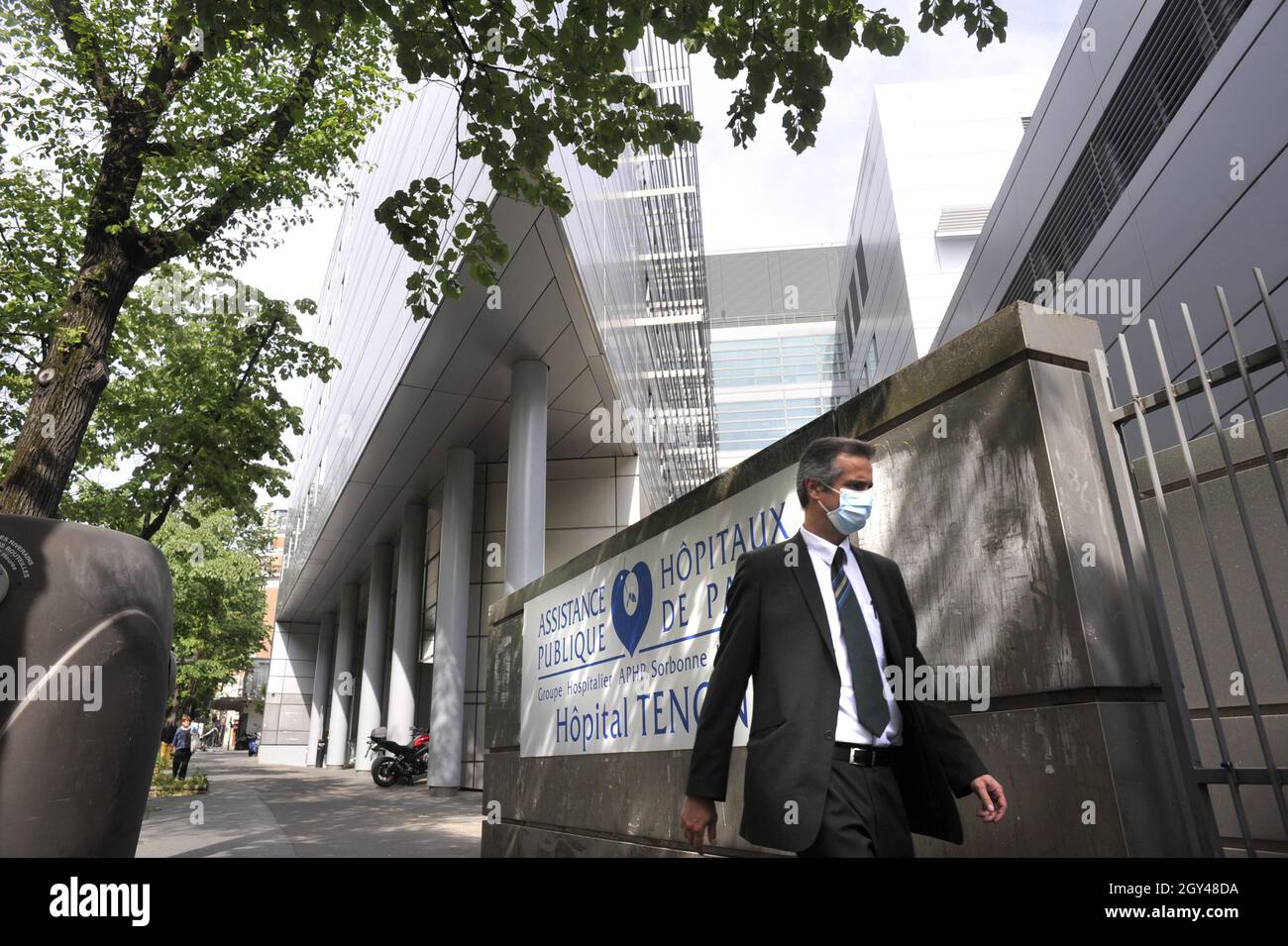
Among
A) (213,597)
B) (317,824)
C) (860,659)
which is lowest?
(317,824)

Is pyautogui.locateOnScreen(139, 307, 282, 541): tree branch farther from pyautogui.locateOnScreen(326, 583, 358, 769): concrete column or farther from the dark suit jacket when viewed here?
pyautogui.locateOnScreen(326, 583, 358, 769): concrete column

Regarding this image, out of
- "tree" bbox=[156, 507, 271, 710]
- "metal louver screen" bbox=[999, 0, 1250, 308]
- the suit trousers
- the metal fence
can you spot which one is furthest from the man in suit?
"tree" bbox=[156, 507, 271, 710]

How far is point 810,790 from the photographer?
82.1 inches

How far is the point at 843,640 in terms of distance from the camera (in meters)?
2.32

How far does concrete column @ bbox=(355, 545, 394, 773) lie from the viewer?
80.2ft

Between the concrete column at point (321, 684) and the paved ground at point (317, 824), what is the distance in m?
20.1

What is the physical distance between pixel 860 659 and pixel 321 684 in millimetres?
38017

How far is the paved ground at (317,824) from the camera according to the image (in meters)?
8.00

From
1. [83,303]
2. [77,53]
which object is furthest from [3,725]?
[77,53]

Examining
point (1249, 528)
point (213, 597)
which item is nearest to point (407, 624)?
point (213, 597)

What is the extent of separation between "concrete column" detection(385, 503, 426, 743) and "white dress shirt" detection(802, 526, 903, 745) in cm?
1722

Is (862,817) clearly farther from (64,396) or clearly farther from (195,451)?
(195,451)

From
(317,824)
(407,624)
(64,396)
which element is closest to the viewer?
(64,396)
